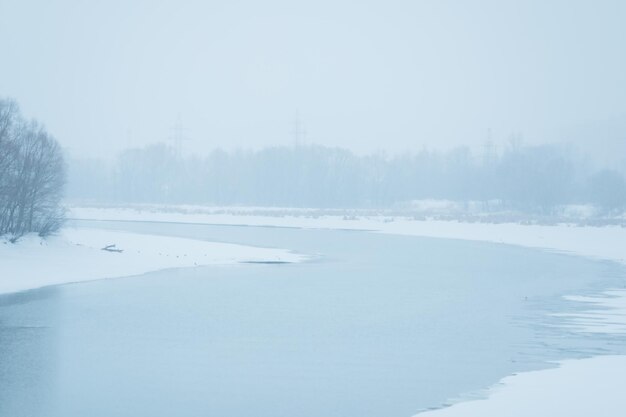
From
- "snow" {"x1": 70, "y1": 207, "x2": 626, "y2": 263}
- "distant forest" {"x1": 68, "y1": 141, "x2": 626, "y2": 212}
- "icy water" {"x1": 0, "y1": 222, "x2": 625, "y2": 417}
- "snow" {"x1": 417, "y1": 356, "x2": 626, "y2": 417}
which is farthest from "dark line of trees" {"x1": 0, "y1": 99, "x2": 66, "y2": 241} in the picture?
"distant forest" {"x1": 68, "y1": 141, "x2": 626, "y2": 212}

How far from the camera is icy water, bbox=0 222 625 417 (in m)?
10.9

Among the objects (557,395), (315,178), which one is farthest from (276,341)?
(315,178)

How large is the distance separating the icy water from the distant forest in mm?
82829

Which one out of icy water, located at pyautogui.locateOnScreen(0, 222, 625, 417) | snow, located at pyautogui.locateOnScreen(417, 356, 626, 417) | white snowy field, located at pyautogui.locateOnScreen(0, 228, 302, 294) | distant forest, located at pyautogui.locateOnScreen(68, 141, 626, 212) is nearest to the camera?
snow, located at pyautogui.locateOnScreen(417, 356, 626, 417)

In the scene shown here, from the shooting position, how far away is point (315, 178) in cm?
12675

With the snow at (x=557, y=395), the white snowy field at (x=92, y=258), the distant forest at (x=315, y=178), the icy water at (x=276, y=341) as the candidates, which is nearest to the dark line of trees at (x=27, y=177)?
the white snowy field at (x=92, y=258)

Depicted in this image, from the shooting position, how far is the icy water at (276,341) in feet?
35.7

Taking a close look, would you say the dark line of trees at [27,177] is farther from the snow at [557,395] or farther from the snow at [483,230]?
the snow at [483,230]

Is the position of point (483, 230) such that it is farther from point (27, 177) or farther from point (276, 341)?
point (276, 341)

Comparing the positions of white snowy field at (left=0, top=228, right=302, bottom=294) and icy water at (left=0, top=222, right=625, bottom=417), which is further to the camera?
white snowy field at (left=0, top=228, right=302, bottom=294)

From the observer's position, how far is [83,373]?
12.3 m

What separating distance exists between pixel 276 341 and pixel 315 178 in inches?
4386

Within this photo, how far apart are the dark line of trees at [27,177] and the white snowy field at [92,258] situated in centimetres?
→ 92

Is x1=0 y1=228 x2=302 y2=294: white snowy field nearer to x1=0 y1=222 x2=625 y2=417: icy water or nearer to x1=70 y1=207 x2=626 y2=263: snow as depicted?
x1=0 y1=222 x2=625 y2=417: icy water
